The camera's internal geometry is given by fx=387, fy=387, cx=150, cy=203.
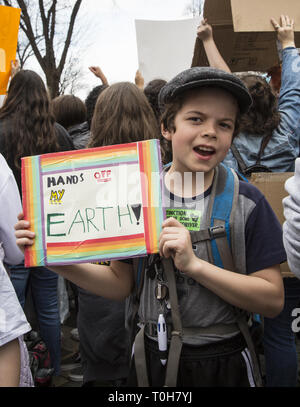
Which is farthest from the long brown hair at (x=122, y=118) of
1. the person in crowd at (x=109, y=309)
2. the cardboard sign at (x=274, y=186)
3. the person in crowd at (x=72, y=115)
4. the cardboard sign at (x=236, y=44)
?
the person in crowd at (x=72, y=115)

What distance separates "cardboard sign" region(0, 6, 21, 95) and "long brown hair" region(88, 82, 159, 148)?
3.36 ft

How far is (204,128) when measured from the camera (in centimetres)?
125

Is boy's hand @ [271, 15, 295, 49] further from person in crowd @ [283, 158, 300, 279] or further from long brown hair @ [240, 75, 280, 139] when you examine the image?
person in crowd @ [283, 158, 300, 279]

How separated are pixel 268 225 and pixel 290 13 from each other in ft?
5.17

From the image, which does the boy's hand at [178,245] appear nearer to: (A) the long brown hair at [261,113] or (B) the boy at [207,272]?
(B) the boy at [207,272]

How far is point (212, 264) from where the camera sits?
121cm

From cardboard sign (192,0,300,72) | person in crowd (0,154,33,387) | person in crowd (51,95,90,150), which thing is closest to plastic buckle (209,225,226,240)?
person in crowd (0,154,33,387)

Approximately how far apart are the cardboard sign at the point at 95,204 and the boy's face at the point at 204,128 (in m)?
0.14

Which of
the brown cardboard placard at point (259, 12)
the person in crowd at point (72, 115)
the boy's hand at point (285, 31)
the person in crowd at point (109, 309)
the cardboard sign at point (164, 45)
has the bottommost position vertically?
the person in crowd at point (109, 309)

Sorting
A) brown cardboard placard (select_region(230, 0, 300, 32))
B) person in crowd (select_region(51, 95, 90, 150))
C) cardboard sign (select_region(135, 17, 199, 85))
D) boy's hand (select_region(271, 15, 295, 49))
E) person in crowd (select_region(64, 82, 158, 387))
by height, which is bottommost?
person in crowd (select_region(64, 82, 158, 387))

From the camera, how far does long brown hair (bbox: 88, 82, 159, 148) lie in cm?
198

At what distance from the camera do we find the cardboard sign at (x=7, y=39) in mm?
2678
